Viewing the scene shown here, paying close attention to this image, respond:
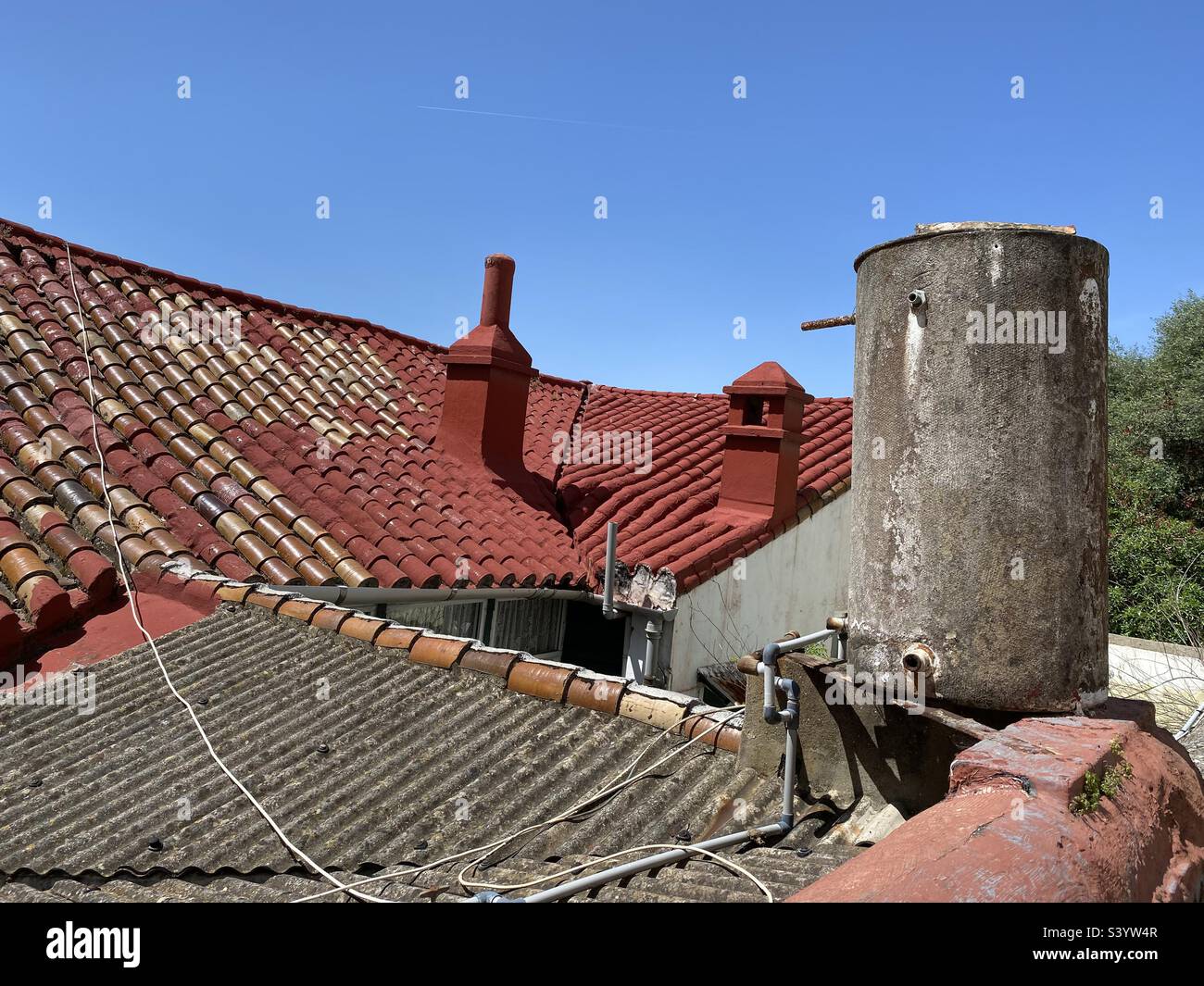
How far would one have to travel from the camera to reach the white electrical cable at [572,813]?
8.97 feet

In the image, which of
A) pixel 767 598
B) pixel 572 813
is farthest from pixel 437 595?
pixel 767 598

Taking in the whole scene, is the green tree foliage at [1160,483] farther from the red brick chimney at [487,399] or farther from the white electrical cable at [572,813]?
the white electrical cable at [572,813]

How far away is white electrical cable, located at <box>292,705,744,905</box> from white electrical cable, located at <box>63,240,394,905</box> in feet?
0.57

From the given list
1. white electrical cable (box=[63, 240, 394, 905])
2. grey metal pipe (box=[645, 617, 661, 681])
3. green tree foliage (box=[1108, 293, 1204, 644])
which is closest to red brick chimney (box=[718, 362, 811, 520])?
grey metal pipe (box=[645, 617, 661, 681])

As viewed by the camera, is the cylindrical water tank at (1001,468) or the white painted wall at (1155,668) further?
the white painted wall at (1155,668)

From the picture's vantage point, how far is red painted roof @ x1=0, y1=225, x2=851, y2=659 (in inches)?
212

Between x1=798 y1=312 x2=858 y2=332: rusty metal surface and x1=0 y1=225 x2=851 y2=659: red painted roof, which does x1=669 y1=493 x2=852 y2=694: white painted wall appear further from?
x1=798 y1=312 x2=858 y2=332: rusty metal surface

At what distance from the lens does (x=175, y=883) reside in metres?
2.91

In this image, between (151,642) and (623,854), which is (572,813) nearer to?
(623,854)

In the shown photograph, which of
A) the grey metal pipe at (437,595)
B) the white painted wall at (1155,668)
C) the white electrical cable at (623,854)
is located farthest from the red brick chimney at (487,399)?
the white painted wall at (1155,668)

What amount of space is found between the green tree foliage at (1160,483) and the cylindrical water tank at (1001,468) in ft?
29.6

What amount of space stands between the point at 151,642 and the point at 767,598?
19.8 ft
